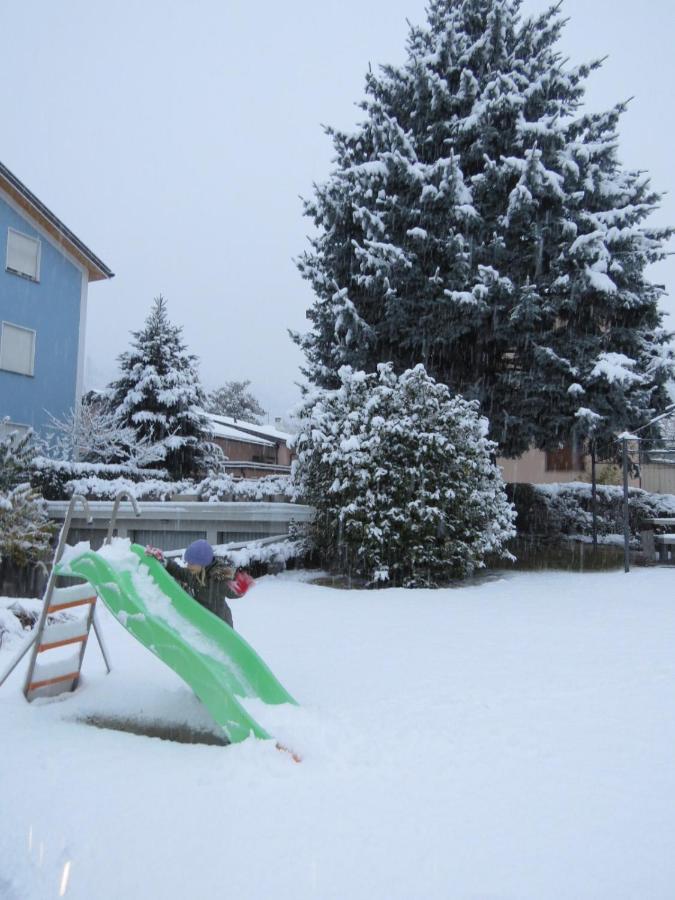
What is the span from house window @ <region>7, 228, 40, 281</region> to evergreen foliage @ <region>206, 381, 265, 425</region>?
44.7 metres

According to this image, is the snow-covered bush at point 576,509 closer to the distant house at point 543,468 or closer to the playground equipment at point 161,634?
the distant house at point 543,468

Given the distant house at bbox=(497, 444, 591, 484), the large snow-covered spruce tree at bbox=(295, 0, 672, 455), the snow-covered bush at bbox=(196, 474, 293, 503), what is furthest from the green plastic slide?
the distant house at bbox=(497, 444, 591, 484)

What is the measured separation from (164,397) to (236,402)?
4648 centimetres

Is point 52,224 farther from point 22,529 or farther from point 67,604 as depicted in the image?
point 67,604

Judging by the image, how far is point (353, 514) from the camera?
10.2 meters

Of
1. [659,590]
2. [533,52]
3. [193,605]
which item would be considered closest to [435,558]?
[659,590]

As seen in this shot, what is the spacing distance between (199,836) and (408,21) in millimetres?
17327

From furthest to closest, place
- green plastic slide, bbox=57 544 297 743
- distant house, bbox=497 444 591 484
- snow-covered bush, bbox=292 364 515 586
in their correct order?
distant house, bbox=497 444 591 484 < snow-covered bush, bbox=292 364 515 586 < green plastic slide, bbox=57 544 297 743

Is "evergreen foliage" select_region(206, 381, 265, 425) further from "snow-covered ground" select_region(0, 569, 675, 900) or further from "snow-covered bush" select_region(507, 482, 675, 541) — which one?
"snow-covered ground" select_region(0, 569, 675, 900)

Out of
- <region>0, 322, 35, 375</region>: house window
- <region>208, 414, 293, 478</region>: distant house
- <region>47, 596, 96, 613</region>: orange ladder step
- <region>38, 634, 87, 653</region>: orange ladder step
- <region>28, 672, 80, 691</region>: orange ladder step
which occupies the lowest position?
<region>28, 672, 80, 691</region>: orange ladder step

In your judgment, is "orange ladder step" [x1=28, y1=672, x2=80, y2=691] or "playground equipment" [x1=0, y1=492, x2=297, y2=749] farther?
"orange ladder step" [x1=28, y1=672, x2=80, y2=691]

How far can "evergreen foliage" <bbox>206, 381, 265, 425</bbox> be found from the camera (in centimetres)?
6719

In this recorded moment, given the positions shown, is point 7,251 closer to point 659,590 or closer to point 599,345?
point 599,345

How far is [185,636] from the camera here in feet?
16.2
